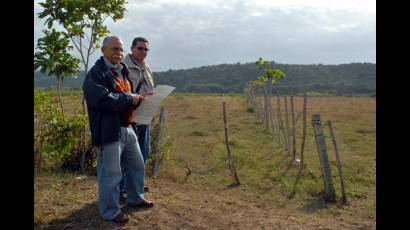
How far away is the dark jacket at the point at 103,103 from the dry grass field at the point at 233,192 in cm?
89

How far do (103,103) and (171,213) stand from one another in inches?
59.4

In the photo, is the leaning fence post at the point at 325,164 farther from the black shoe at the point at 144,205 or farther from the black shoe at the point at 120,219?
the black shoe at the point at 120,219

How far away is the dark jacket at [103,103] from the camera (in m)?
3.79

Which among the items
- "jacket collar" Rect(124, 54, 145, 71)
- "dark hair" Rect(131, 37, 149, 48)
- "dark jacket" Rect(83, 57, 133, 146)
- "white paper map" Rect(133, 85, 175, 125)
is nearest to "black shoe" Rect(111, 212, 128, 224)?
"dark jacket" Rect(83, 57, 133, 146)

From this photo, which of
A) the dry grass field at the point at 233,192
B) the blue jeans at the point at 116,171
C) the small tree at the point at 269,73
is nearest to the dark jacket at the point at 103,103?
the blue jeans at the point at 116,171

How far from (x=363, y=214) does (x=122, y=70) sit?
12.9 ft

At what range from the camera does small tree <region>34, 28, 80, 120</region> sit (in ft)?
19.8

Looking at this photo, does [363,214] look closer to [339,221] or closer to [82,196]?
[339,221]

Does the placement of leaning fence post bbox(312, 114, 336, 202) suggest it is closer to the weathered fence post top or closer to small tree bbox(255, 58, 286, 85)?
the weathered fence post top

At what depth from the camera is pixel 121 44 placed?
4059 millimetres

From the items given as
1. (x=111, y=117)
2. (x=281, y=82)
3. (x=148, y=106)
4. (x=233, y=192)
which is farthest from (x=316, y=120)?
(x=281, y=82)
